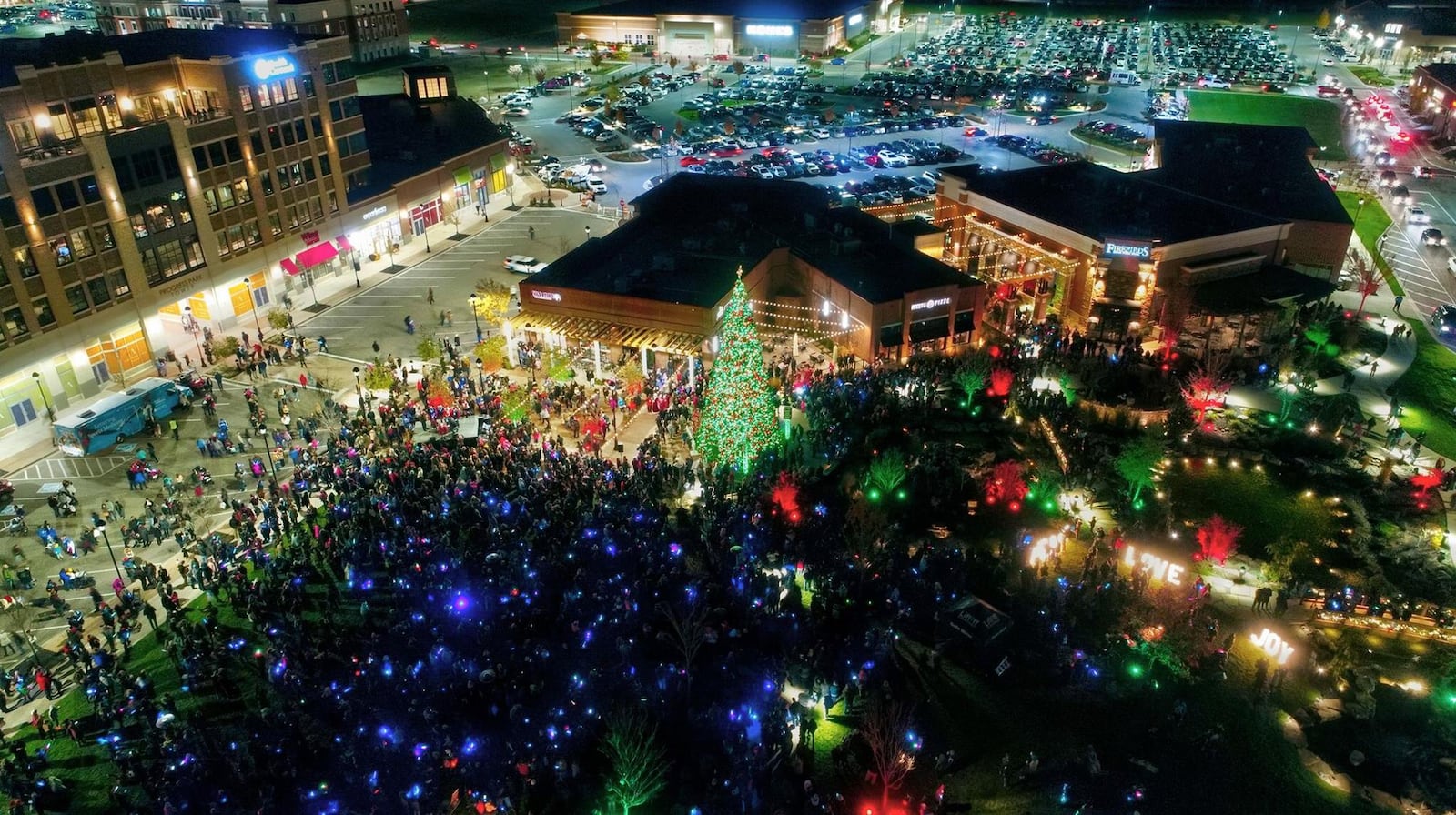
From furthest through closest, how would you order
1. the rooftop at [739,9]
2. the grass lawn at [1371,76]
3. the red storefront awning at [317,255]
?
the rooftop at [739,9] → the grass lawn at [1371,76] → the red storefront awning at [317,255]

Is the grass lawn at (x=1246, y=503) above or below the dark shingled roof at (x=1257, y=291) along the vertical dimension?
below

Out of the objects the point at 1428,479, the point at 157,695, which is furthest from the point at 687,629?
the point at 1428,479

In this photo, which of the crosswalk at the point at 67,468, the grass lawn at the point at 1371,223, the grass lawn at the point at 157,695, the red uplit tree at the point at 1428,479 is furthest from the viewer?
the grass lawn at the point at 1371,223

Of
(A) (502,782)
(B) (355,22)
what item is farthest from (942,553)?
(B) (355,22)

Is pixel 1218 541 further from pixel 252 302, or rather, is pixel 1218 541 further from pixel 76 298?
pixel 252 302

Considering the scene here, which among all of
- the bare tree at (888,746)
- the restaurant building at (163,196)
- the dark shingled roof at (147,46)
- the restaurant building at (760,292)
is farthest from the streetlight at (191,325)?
the bare tree at (888,746)

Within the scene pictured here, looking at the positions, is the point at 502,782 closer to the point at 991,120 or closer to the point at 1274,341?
the point at 1274,341

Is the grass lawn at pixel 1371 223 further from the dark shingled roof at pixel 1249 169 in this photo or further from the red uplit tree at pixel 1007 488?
the red uplit tree at pixel 1007 488

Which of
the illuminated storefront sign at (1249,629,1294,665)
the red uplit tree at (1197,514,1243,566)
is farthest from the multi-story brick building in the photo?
the illuminated storefront sign at (1249,629,1294,665)
